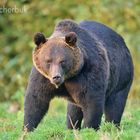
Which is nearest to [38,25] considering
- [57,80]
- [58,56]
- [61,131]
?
[58,56]

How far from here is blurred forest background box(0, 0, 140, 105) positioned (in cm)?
1895

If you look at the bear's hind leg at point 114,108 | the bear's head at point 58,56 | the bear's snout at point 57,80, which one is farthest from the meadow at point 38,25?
the bear's snout at point 57,80

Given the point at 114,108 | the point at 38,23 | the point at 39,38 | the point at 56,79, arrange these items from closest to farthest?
the point at 56,79
the point at 39,38
the point at 114,108
the point at 38,23

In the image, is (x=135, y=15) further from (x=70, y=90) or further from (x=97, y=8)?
(x=70, y=90)

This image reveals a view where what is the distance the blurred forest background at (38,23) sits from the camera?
1895 cm

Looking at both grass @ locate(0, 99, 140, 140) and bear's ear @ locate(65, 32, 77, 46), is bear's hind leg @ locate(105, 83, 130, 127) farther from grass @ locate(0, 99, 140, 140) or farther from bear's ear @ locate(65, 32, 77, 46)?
bear's ear @ locate(65, 32, 77, 46)

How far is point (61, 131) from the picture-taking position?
330 inches

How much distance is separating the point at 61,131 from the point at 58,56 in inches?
42.7

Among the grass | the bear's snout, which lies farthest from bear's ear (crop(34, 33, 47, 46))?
the grass

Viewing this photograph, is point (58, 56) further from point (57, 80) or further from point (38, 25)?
point (38, 25)

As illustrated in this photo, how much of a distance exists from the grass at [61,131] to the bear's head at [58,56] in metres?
0.74

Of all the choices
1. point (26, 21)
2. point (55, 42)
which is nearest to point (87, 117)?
point (55, 42)

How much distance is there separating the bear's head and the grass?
2.41 ft

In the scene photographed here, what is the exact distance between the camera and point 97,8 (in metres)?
19.1
